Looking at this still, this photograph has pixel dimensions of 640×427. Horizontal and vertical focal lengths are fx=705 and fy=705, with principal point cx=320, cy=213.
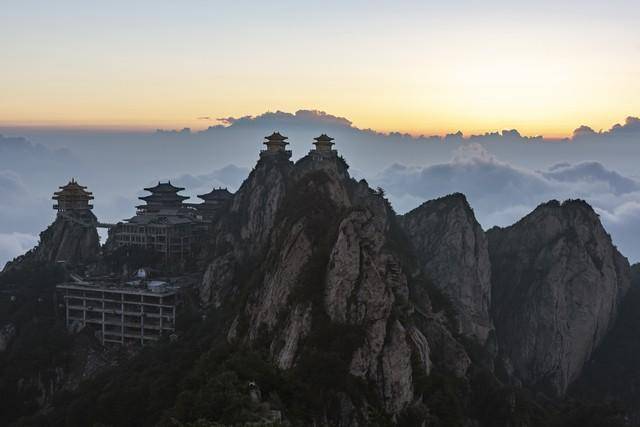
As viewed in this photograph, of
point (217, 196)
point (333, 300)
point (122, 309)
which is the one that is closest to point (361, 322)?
point (333, 300)

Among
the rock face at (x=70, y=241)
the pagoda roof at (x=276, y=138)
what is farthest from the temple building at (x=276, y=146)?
the rock face at (x=70, y=241)

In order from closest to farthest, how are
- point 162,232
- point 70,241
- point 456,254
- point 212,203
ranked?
point 162,232 → point 456,254 → point 70,241 → point 212,203

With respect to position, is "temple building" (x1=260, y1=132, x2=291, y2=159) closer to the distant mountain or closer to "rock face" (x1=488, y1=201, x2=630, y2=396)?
the distant mountain

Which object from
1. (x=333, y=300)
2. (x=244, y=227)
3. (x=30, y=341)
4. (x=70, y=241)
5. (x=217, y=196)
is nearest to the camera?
(x=333, y=300)

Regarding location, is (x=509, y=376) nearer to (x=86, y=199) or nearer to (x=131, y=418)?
(x=131, y=418)

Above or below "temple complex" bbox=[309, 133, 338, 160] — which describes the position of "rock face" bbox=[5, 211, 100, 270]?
below

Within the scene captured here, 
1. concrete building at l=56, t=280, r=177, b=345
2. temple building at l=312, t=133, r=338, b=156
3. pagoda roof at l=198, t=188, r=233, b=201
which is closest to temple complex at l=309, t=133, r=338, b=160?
temple building at l=312, t=133, r=338, b=156

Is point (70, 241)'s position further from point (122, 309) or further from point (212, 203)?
point (122, 309)
